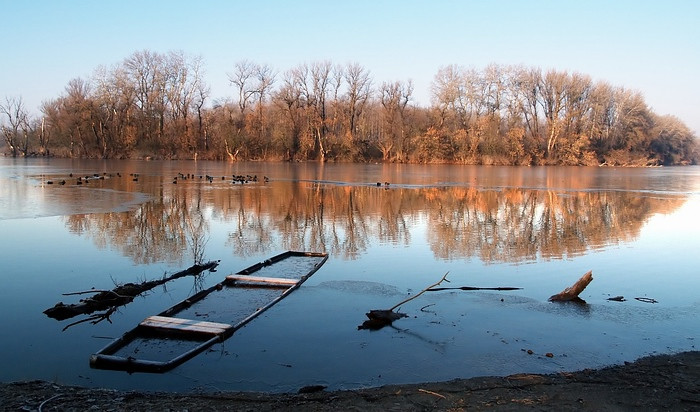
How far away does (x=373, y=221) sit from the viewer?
16.8 m

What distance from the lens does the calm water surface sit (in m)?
6.07

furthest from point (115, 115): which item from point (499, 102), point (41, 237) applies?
point (41, 237)

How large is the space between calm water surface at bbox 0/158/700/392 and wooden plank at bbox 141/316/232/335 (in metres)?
0.26

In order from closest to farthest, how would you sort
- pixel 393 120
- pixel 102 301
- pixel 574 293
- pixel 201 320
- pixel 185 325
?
1. pixel 185 325
2. pixel 201 320
3. pixel 102 301
4. pixel 574 293
5. pixel 393 120

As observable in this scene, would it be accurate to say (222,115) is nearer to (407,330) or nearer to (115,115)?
(115,115)

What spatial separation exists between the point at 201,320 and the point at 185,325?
533 millimetres

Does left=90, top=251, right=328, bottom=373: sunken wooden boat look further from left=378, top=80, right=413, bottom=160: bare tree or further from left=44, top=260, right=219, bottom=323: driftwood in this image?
left=378, top=80, right=413, bottom=160: bare tree

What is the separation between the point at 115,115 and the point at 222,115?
1246 centimetres

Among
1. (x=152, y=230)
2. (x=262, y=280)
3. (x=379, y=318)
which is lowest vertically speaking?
(x=379, y=318)

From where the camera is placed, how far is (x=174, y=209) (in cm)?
1859

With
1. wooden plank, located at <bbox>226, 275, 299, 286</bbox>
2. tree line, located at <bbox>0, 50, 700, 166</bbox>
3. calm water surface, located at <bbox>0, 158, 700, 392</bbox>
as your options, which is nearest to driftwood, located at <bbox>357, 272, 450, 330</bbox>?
calm water surface, located at <bbox>0, 158, 700, 392</bbox>

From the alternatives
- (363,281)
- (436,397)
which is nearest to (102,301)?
(363,281)

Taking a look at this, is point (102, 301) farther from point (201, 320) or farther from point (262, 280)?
point (262, 280)

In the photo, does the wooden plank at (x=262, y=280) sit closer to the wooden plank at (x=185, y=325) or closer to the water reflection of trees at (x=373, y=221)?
the wooden plank at (x=185, y=325)
